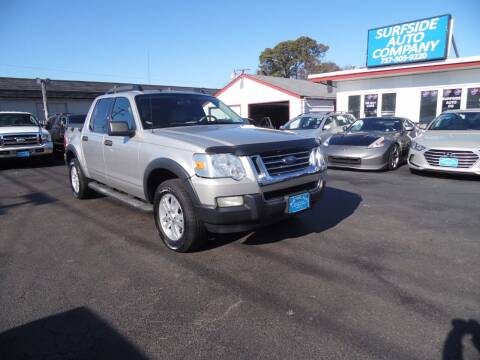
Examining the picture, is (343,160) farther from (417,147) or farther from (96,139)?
(96,139)

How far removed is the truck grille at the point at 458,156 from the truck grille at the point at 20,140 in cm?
1152

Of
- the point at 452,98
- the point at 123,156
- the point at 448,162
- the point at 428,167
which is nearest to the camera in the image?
the point at 123,156

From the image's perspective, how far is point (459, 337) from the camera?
2.44 meters

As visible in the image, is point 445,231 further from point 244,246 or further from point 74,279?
point 74,279

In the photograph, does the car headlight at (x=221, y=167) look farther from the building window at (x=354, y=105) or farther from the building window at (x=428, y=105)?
the building window at (x=354, y=105)

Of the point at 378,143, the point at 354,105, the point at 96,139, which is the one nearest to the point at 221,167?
the point at 96,139

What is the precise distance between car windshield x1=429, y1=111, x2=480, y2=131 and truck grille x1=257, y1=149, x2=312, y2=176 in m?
6.54

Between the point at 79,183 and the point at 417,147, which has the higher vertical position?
the point at 417,147

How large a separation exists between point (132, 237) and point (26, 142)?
28.7 ft

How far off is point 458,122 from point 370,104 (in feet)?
31.2

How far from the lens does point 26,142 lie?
1116 centimetres

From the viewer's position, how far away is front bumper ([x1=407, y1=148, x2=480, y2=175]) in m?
7.41

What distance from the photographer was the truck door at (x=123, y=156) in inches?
180

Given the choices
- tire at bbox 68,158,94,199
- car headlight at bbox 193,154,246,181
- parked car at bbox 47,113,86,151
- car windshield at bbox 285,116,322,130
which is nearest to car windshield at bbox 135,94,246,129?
car headlight at bbox 193,154,246,181
